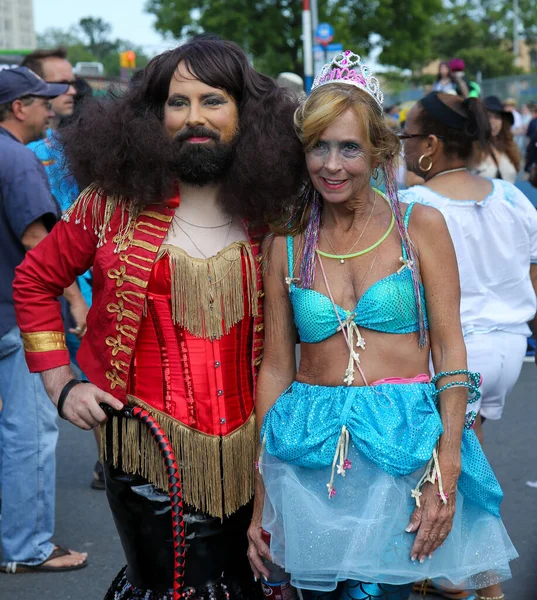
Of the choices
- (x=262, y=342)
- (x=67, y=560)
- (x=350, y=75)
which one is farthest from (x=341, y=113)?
(x=67, y=560)

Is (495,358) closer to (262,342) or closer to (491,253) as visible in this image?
(491,253)

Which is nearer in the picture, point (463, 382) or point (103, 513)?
point (463, 382)

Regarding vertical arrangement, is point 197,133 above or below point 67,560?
above

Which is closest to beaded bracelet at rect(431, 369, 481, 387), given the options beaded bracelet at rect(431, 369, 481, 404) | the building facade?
beaded bracelet at rect(431, 369, 481, 404)

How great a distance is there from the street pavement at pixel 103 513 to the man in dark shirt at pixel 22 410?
0.43 feet

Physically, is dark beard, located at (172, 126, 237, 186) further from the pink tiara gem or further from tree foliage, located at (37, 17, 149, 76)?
tree foliage, located at (37, 17, 149, 76)

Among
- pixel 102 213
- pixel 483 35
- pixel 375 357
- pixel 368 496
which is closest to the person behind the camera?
pixel 368 496

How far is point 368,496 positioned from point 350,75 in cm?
119

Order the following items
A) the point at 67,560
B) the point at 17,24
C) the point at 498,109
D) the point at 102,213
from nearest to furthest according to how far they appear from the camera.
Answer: the point at 102,213
the point at 67,560
the point at 498,109
the point at 17,24

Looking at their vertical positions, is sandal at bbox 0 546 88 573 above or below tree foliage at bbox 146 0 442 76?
below

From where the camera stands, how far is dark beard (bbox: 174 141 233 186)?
2.80m

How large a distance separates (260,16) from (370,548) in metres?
28.4

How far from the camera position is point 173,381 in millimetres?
2830

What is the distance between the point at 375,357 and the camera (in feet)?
8.66
